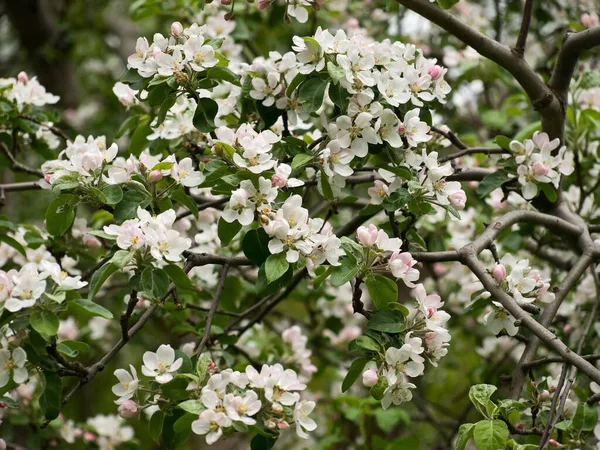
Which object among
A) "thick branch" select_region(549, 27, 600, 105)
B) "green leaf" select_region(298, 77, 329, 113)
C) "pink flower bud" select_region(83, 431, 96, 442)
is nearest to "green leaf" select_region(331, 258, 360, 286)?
"green leaf" select_region(298, 77, 329, 113)

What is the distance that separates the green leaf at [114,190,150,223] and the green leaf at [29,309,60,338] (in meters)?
0.24

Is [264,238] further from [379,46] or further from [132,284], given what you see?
[379,46]

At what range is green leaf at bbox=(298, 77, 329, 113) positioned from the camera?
1607mm

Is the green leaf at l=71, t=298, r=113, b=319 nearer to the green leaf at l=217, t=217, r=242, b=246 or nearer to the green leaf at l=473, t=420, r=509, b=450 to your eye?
the green leaf at l=217, t=217, r=242, b=246

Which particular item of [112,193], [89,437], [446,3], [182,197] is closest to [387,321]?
[182,197]

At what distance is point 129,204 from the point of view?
153cm

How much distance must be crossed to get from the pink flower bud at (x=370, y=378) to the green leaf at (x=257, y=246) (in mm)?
304

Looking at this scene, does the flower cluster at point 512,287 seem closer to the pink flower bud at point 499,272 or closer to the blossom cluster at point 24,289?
the pink flower bud at point 499,272

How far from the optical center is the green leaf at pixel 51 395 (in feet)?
4.74

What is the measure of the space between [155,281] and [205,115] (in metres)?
0.47

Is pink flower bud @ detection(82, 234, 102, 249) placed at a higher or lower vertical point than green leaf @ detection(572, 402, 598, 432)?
lower

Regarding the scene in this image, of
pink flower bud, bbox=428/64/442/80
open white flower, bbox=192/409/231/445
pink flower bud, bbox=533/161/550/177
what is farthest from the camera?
pink flower bud, bbox=533/161/550/177

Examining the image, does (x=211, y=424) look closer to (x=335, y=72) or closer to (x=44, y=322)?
(x=44, y=322)


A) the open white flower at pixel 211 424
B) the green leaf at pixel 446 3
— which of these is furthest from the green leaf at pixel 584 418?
the green leaf at pixel 446 3
